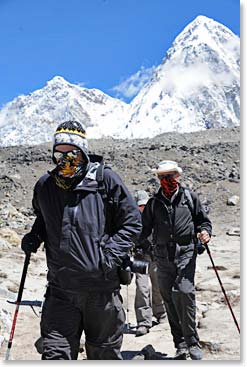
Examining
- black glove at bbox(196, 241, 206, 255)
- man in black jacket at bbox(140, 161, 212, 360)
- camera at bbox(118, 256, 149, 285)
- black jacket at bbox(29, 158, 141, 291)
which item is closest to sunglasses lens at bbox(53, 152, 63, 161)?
black jacket at bbox(29, 158, 141, 291)

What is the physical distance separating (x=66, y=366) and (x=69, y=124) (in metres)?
1.64

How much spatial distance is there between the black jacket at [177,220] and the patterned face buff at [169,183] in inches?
2.4

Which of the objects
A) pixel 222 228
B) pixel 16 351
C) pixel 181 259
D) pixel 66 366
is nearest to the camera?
pixel 66 366

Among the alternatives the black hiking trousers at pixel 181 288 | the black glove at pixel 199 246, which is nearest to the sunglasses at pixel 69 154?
the black hiking trousers at pixel 181 288

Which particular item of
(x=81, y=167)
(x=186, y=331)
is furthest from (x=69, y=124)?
(x=186, y=331)

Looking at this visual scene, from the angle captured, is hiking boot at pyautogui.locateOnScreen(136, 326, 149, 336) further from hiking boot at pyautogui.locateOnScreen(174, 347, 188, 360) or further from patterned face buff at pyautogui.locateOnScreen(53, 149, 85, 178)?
patterned face buff at pyautogui.locateOnScreen(53, 149, 85, 178)

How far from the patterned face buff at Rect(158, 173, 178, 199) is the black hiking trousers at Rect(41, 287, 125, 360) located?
78.4 inches

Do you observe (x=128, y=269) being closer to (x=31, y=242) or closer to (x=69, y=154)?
(x=31, y=242)

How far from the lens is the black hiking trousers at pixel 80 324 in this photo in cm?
383

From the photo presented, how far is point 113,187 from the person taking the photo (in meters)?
3.89

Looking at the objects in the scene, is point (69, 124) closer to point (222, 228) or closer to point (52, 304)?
point (52, 304)

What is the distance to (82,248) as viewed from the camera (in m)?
3.81

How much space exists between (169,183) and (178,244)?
617 millimetres

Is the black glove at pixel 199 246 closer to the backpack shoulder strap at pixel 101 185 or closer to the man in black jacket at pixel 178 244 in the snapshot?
the man in black jacket at pixel 178 244
